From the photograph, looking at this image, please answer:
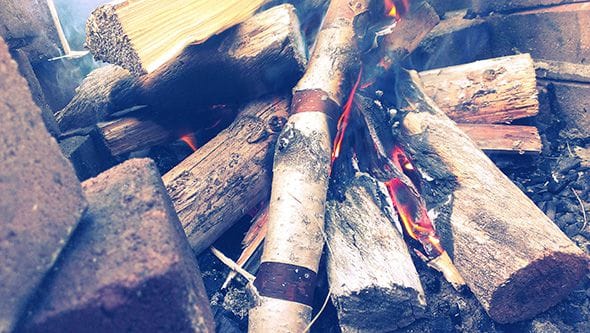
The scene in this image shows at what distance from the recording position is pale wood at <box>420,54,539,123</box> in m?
3.09

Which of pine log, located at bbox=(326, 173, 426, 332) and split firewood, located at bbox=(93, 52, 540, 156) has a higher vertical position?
split firewood, located at bbox=(93, 52, 540, 156)

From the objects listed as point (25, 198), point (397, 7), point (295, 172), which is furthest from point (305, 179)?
point (397, 7)

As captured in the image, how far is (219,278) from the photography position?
9.00 ft

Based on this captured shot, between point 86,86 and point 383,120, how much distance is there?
2390mm

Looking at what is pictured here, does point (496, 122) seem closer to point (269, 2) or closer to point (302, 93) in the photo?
point (302, 93)

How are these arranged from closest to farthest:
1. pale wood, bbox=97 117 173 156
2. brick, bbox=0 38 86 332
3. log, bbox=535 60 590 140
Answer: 1. brick, bbox=0 38 86 332
2. pale wood, bbox=97 117 173 156
3. log, bbox=535 60 590 140

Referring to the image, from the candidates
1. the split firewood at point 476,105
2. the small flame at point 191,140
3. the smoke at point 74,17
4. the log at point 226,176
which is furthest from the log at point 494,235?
the smoke at point 74,17

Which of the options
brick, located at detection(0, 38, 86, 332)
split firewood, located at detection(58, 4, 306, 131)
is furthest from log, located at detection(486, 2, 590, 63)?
brick, located at detection(0, 38, 86, 332)

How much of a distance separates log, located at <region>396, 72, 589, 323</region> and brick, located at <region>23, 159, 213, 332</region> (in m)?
1.48

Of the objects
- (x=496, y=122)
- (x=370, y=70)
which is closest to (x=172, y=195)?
(x=370, y=70)

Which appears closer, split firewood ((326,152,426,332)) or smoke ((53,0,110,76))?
split firewood ((326,152,426,332))

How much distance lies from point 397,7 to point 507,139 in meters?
1.45

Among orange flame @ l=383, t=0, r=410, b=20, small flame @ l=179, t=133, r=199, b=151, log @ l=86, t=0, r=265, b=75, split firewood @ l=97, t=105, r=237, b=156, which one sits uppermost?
log @ l=86, t=0, r=265, b=75

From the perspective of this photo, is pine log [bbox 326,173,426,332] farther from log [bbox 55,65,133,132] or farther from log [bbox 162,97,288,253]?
log [bbox 55,65,133,132]
